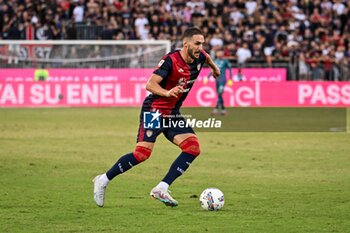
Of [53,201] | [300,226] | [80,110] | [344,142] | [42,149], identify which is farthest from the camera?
[80,110]

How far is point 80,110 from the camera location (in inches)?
1241

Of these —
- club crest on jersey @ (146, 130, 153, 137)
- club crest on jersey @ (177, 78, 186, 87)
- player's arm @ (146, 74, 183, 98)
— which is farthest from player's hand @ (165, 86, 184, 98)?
club crest on jersey @ (146, 130, 153, 137)

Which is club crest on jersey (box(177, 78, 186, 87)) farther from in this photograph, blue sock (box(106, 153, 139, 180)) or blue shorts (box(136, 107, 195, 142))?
blue sock (box(106, 153, 139, 180))

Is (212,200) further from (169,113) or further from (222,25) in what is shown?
(222,25)

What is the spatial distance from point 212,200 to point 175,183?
122 inches

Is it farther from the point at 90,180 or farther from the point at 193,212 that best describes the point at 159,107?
the point at 90,180

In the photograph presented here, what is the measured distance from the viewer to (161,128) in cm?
1130

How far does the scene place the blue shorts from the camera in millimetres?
11258

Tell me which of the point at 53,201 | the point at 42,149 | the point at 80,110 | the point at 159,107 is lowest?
the point at 80,110

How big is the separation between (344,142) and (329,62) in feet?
46.1

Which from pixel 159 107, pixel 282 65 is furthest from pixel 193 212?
pixel 282 65

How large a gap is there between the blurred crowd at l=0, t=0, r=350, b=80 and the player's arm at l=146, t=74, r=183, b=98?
23.2 meters

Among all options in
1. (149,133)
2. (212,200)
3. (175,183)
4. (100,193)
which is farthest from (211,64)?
(175,183)

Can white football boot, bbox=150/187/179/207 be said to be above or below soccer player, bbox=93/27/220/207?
A: below
